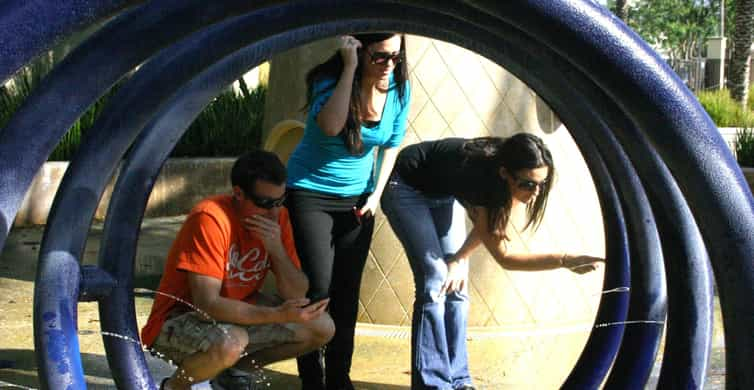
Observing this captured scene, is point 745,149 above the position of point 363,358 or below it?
above

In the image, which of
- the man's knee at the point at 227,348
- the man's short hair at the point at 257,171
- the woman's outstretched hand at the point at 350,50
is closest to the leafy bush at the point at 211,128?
the woman's outstretched hand at the point at 350,50

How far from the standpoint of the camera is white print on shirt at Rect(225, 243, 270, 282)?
14.0ft

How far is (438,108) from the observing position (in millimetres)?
5727

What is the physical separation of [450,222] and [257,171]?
95 centimetres

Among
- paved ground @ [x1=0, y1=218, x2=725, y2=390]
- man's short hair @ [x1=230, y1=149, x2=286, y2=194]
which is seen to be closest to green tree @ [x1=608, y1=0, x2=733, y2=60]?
paved ground @ [x1=0, y1=218, x2=725, y2=390]

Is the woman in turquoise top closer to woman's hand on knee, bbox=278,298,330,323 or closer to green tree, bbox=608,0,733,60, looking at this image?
woman's hand on knee, bbox=278,298,330,323

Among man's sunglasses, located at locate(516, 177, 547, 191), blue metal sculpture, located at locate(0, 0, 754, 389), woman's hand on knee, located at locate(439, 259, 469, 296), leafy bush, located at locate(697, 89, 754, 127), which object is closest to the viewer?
blue metal sculpture, located at locate(0, 0, 754, 389)

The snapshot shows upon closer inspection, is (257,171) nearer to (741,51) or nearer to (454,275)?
(454,275)

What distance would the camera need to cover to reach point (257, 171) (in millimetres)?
4145

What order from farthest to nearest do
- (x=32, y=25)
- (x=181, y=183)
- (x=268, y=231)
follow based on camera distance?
(x=181, y=183), (x=268, y=231), (x=32, y=25)

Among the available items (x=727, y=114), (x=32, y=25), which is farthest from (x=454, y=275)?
(x=727, y=114)

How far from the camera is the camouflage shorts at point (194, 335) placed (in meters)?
4.13

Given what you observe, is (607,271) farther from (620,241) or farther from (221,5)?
(221,5)

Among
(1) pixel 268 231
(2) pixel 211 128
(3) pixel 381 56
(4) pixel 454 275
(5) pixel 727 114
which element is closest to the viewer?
(1) pixel 268 231
